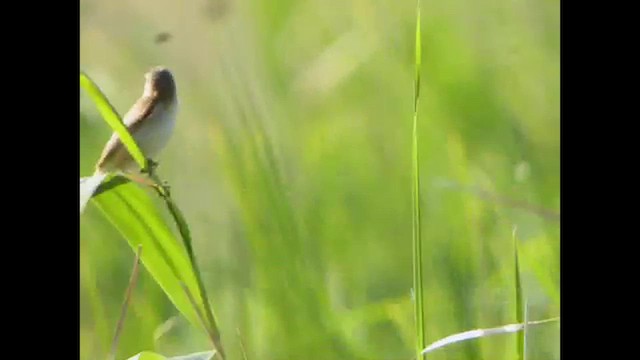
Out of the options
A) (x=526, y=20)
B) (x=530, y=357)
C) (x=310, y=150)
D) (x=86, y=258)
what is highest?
(x=526, y=20)

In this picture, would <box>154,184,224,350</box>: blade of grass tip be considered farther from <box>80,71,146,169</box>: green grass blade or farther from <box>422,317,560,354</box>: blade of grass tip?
<box>422,317,560,354</box>: blade of grass tip

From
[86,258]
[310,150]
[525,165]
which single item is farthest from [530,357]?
[86,258]

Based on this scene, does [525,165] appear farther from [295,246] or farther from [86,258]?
[86,258]

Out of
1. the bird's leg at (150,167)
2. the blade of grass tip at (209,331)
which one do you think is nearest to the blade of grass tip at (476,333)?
the blade of grass tip at (209,331)

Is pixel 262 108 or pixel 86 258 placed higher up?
pixel 262 108
